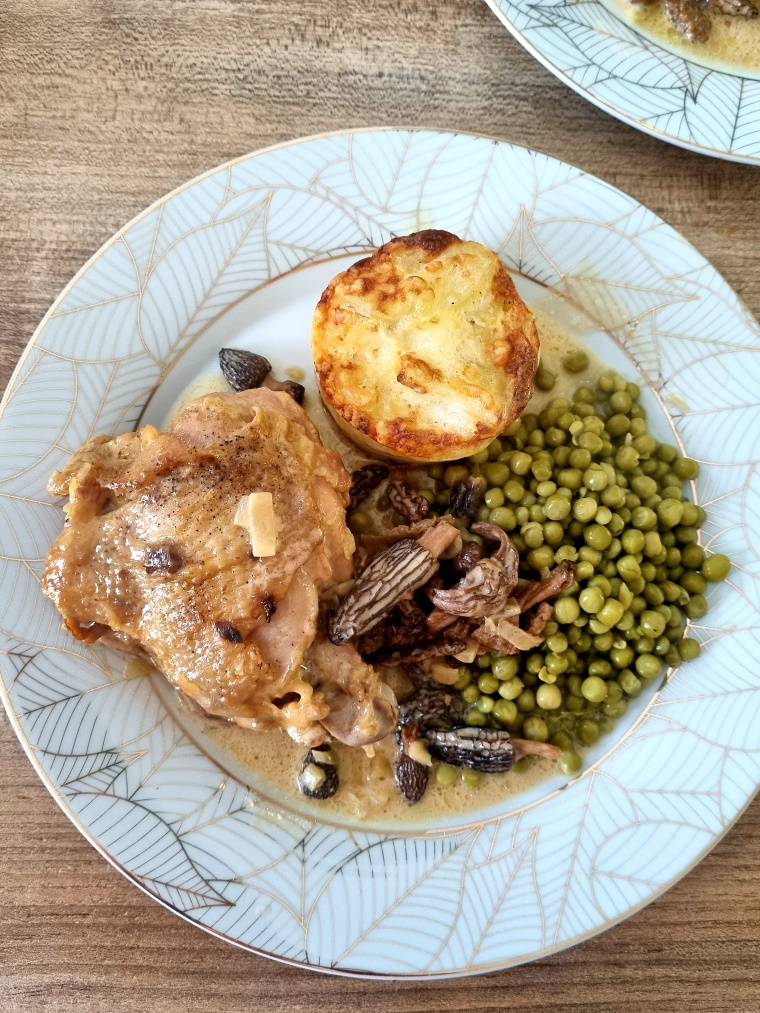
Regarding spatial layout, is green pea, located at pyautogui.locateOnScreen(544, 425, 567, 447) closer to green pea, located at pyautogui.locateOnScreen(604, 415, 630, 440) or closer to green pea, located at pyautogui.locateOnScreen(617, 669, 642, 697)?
green pea, located at pyautogui.locateOnScreen(604, 415, 630, 440)

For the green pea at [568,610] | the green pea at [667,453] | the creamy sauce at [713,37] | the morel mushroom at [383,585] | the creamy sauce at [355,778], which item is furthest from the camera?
the creamy sauce at [713,37]

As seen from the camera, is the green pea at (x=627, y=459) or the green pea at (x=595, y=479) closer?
the green pea at (x=595, y=479)

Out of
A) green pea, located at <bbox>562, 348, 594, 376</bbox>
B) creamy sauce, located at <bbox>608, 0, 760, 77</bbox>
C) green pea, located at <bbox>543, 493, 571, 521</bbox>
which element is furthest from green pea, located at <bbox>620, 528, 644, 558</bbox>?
creamy sauce, located at <bbox>608, 0, 760, 77</bbox>

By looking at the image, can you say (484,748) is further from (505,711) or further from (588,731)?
(588,731)

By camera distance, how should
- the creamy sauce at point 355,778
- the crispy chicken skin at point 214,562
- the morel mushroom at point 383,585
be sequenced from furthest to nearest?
the creamy sauce at point 355,778 < the morel mushroom at point 383,585 < the crispy chicken skin at point 214,562

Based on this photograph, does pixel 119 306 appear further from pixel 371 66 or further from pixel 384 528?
pixel 371 66

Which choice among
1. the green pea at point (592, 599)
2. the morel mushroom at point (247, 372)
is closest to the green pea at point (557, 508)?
the green pea at point (592, 599)

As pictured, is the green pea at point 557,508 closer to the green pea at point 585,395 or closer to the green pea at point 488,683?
the green pea at point 585,395
